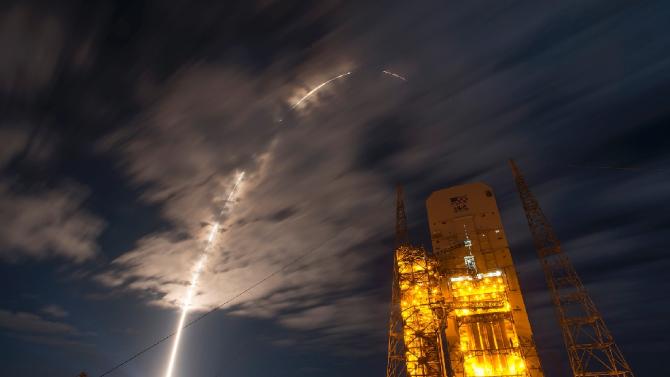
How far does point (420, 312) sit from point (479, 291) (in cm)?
994

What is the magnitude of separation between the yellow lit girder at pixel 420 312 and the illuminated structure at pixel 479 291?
2966 millimetres

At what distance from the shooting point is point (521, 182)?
210 ft

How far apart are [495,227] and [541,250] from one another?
984 centimetres

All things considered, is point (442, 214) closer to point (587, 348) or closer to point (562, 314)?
point (562, 314)

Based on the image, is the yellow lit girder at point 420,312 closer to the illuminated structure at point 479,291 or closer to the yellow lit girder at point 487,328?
the illuminated structure at point 479,291

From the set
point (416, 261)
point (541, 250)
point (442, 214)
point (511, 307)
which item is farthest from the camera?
point (442, 214)

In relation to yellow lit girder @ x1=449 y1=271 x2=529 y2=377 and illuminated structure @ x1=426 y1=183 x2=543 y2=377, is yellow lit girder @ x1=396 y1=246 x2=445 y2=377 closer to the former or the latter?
illuminated structure @ x1=426 y1=183 x2=543 y2=377

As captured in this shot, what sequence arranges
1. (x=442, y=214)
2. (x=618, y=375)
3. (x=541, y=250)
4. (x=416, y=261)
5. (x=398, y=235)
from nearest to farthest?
1. (x=618, y=375)
2. (x=416, y=261)
3. (x=541, y=250)
4. (x=442, y=214)
5. (x=398, y=235)

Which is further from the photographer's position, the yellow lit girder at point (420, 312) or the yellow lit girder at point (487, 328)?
the yellow lit girder at point (420, 312)

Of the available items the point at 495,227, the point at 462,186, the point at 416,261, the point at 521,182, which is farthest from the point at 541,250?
the point at 416,261

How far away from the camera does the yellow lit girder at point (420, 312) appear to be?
1890 inches

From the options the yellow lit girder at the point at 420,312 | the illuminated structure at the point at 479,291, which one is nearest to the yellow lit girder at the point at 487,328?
the illuminated structure at the point at 479,291

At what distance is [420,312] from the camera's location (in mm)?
50875

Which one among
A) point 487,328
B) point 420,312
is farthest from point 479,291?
point 420,312
